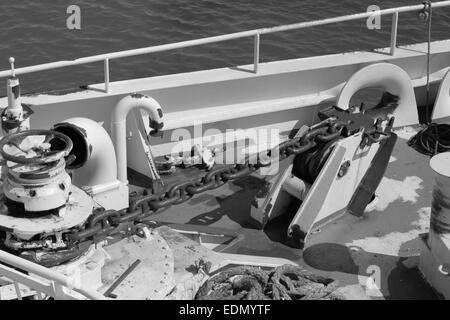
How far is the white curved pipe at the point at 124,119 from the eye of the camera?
6.37 m

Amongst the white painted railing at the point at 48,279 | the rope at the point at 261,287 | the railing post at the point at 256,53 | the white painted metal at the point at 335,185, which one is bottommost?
the rope at the point at 261,287

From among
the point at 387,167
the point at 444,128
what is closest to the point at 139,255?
the point at 387,167

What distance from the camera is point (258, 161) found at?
6.14 metres

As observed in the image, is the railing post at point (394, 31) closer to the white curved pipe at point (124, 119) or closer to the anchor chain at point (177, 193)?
the anchor chain at point (177, 193)

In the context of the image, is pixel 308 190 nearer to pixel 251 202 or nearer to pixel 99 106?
pixel 251 202

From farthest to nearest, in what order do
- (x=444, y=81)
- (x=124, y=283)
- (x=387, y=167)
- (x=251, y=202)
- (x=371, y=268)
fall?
(x=444, y=81) < (x=387, y=167) < (x=251, y=202) < (x=371, y=268) < (x=124, y=283)

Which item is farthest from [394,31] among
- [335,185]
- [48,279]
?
[48,279]

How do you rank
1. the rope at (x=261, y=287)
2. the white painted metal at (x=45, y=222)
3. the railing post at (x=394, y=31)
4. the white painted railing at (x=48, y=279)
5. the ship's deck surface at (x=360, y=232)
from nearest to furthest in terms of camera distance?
1. the white painted railing at (x=48, y=279)
2. the white painted metal at (x=45, y=222)
3. the rope at (x=261, y=287)
4. the ship's deck surface at (x=360, y=232)
5. the railing post at (x=394, y=31)

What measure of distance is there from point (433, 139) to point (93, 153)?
327 cm

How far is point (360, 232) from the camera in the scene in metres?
6.38

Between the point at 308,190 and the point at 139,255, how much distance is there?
4.82 ft

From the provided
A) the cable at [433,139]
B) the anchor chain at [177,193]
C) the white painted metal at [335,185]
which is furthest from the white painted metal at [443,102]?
the anchor chain at [177,193]

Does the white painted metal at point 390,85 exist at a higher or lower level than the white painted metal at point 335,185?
higher

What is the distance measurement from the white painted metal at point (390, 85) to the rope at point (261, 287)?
251 centimetres
